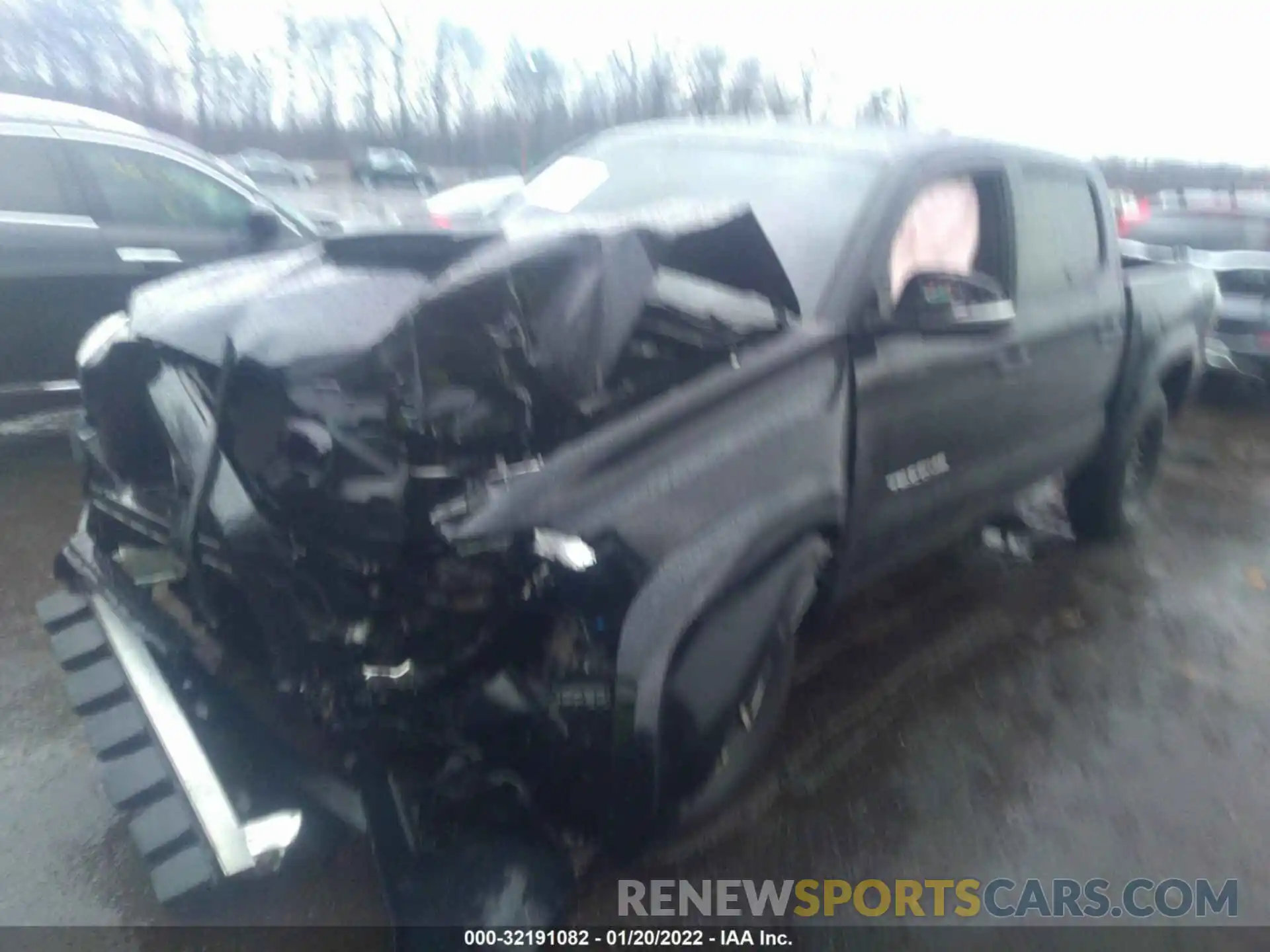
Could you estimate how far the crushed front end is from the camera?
1926mm

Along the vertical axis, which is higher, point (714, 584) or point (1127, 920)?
point (714, 584)

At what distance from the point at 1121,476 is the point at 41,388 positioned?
5.33 meters

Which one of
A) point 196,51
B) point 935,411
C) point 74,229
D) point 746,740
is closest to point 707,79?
point 196,51

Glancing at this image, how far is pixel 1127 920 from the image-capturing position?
2.61m

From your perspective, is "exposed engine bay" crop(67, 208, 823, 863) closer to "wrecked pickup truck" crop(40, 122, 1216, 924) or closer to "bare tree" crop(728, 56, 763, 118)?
"wrecked pickup truck" crop(40, 122, 1216, 924)

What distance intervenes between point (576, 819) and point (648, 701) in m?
0.33

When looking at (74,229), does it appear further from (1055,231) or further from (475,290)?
(1055,231)

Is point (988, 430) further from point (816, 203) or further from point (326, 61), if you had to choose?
point (326, 61)

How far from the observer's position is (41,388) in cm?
481

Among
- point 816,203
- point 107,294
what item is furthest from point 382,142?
point 816,203

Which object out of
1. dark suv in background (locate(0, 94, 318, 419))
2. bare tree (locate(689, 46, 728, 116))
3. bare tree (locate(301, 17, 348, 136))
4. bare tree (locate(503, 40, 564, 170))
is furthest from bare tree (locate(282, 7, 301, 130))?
dark suv in background (locate(0, 94, 318, 419))

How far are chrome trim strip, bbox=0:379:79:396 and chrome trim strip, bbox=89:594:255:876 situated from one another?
8.89 ft

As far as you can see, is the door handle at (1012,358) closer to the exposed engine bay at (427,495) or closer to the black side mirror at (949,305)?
the black side mirror at (949,305)

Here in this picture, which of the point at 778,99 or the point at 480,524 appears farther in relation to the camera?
the point at 778,99
